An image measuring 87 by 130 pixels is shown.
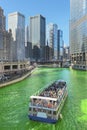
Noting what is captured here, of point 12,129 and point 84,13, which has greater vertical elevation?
point 84,13

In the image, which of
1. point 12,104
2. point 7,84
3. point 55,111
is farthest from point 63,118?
point 7,84

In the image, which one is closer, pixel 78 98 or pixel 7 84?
pixel 78 98

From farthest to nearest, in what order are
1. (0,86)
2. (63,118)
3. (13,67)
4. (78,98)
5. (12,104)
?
(13,67)
(0,86)
(78,98)
(12,104)
(63,118)

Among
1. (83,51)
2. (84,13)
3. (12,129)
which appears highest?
(84,13)

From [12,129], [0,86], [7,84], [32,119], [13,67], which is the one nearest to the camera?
[12,129]

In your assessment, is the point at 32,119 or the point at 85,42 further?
the point at 85,42

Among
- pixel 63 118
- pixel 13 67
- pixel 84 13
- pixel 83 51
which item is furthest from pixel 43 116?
pixel 84 13

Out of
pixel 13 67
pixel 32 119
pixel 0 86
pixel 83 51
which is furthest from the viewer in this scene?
pixel 83 51

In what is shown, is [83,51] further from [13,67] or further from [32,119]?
[32,119]

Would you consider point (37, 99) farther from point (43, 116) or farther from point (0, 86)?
point (0, 86)
